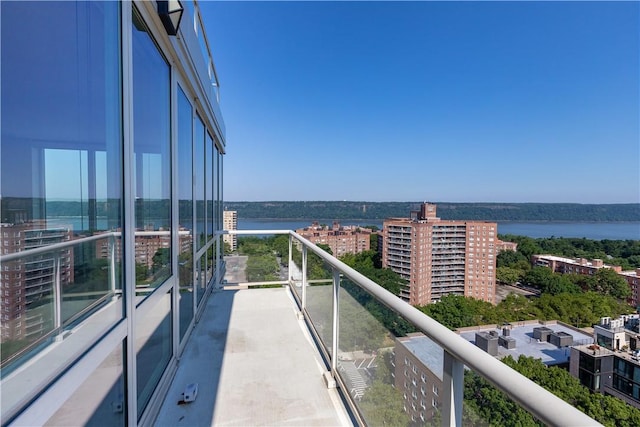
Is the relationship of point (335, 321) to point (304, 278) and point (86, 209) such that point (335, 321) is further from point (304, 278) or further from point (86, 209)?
point (86, 209)

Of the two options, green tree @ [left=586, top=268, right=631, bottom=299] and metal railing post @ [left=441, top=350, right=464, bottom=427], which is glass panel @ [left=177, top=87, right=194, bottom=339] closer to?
metal railing post @ [left=441, top=350, right=464, bottom=427]

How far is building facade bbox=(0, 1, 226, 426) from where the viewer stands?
2.59ft

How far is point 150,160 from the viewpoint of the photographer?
76.2 inches

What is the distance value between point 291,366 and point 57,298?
1.90 meters

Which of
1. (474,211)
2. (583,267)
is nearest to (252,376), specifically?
(583,267)

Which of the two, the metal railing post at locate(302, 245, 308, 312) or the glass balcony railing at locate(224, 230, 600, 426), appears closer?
the glass balcony railing at locate(224, 230, 600, 426)

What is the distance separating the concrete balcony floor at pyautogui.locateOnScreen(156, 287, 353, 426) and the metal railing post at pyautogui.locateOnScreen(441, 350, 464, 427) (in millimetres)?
1172

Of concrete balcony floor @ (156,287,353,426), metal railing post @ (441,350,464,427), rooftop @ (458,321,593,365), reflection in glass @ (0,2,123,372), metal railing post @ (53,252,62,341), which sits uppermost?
reflection in glass @ (0,2,123,372)

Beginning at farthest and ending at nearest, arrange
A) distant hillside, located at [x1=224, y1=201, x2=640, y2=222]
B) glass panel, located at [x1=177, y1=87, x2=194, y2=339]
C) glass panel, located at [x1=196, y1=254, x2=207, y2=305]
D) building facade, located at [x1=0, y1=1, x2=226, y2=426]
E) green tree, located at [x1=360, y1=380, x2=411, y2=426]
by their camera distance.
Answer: distant hillside, located at [x1=224, y1=201, x2=640, y2=222] < glass panel, located at [x1=196, y1=254, x2=207, y2=305] < glass panel, located at [x1=177, y1=87, x2=194, y2=339] < green tree, located at [x1=360, y1=380, x2=411, y2=426] < building facade, located at [x1=0, y1=1, x2=226, y2=426]

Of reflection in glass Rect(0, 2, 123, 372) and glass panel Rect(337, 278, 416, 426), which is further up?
reflection in glass Rect(0, 2, 123, 372)

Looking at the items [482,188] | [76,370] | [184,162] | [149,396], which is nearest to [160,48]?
[184,162]

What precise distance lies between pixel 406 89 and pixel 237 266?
26.6m

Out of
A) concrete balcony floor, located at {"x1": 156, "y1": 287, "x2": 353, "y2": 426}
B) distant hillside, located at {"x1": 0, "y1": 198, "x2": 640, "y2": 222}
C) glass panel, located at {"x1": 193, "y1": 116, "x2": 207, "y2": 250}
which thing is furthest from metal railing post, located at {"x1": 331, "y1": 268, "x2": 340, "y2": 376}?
distant hillside, located at {"x1": 0, "y1": 198, "x2": 640, "y2": 222}

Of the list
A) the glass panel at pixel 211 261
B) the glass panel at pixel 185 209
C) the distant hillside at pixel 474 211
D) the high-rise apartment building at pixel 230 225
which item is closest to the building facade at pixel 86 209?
the glass panel at pixel 185 209
